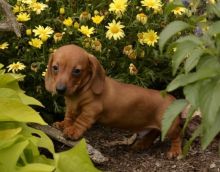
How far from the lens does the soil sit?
12.7 ft

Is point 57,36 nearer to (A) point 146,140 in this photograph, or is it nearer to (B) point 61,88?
(B) point 61,88

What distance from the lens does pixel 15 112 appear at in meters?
2.71

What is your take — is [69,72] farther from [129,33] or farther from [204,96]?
[204,96]

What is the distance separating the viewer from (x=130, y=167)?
3885 millimetres

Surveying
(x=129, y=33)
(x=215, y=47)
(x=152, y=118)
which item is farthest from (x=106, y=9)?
(x=215, y=47)

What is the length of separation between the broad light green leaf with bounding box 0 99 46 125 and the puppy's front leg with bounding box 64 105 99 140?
1.04 m

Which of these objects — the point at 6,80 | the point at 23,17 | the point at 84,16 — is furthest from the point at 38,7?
the point at 6,80

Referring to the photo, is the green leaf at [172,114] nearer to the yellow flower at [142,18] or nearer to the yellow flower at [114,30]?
the yellow flower at [114,30]

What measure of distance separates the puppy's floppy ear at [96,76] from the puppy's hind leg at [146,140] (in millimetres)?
570

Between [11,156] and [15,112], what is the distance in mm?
275

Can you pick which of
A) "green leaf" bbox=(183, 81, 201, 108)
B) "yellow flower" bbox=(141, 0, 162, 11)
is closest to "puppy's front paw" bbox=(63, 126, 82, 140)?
"yellow flower" bbox=(141, 0, 162, 11)

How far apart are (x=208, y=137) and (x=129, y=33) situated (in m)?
2.41

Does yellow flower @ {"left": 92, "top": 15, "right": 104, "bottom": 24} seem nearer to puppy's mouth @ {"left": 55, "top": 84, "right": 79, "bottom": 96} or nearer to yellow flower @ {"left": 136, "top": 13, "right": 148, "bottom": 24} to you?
yellow flower @ {"left": 136, "top": 13, "right": 148, "bottom": 24}

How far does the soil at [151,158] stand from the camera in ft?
12.7
